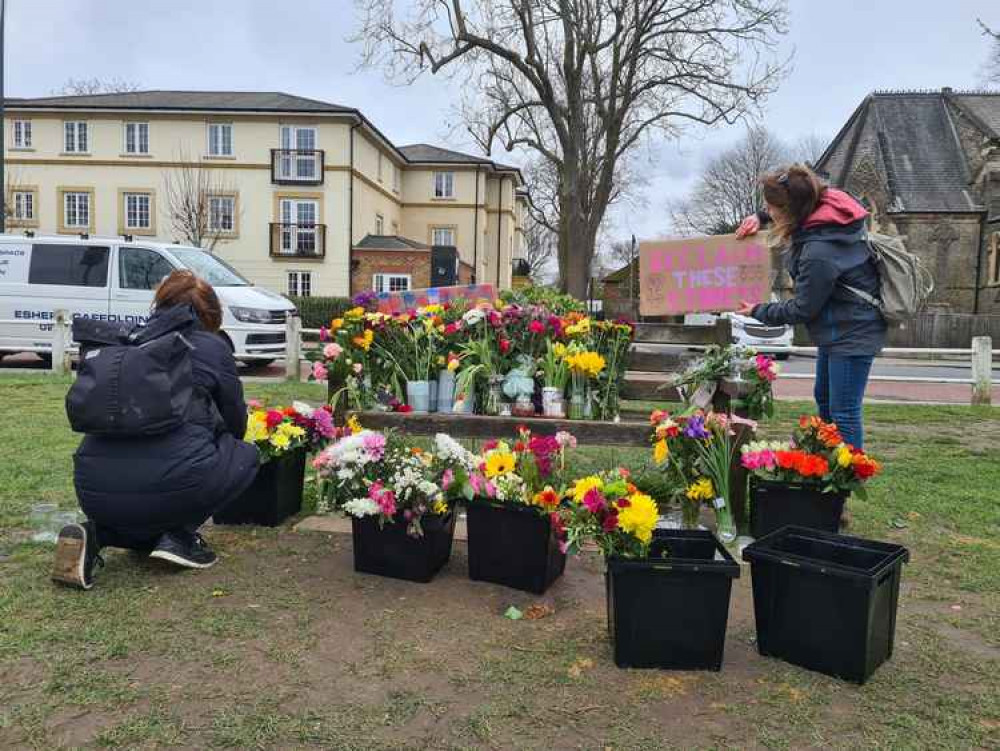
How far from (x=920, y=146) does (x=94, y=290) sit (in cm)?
3785

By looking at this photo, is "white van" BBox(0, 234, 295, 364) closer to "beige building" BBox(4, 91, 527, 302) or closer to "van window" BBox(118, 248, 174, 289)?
"van window" BBox(118, 248, 174, 289)

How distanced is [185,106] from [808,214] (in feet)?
112

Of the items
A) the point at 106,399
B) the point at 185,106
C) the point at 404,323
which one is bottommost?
the point at 106,399

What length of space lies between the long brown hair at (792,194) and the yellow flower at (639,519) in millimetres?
2126

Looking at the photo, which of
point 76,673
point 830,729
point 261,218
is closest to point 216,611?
point 76,673

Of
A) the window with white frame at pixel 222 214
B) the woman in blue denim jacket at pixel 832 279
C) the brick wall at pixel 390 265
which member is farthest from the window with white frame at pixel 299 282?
the woman in blue denim jacket at pixel 832 279

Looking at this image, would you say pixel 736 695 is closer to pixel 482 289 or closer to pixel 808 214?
pixel 808 214

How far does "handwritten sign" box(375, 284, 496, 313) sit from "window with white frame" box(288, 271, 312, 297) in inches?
1119

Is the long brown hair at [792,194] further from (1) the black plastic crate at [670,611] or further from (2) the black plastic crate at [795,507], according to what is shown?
(1) the black plastic crate at [670,611]

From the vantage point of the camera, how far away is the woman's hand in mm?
4520

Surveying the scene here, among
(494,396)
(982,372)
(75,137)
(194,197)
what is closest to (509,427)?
(494,396)

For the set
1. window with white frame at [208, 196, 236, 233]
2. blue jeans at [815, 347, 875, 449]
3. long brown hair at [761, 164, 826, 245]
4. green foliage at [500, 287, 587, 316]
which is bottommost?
blue jeans at [815, 347, 875, 449]

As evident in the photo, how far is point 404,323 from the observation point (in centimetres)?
502

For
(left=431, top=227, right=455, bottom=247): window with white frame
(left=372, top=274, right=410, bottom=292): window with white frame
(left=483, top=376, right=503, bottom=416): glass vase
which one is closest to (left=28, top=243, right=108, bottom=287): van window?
(left=483, top=376, right=503, bottom=416): glass vase
